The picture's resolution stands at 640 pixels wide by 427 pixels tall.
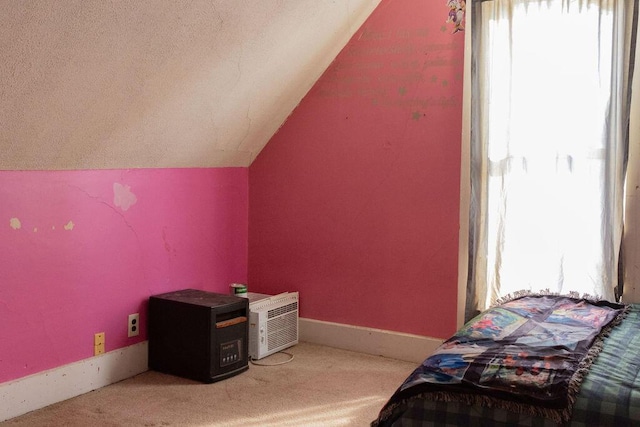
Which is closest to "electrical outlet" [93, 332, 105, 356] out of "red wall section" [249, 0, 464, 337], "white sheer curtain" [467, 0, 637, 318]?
"red wall section" [249, 0, 464, 337]

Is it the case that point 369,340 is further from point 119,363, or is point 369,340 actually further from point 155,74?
point 155,74

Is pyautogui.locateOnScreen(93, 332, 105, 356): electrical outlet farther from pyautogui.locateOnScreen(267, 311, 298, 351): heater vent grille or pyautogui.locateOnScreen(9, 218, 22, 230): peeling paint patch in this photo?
pyautogui.locateOnScreen(267, 311, 298, 351): heater vent grille

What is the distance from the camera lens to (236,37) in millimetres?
3264

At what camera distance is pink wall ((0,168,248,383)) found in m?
3.03

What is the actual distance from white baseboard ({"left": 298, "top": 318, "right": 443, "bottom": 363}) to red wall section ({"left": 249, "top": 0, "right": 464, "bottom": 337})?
51 mm

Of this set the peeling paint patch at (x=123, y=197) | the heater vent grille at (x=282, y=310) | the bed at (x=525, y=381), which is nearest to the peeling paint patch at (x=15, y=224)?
the peeling paint patch at (x=123, y=197)

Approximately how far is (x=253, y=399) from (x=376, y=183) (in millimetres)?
1443

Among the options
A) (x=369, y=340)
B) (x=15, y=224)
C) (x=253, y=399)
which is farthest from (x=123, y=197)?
(x=369, y=340)

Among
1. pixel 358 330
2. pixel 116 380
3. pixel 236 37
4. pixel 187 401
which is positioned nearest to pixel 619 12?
pixel 236 37

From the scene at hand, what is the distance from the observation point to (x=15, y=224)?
3.00 metres

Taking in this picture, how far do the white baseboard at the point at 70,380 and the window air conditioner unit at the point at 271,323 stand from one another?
0.61 metres

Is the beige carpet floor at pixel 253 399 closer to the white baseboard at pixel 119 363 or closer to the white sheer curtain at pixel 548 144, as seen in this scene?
the white baseboard at pixel 119 363

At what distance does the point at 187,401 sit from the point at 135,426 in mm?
354

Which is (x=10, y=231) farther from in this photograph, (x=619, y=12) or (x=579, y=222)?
(x=619, y=12)
